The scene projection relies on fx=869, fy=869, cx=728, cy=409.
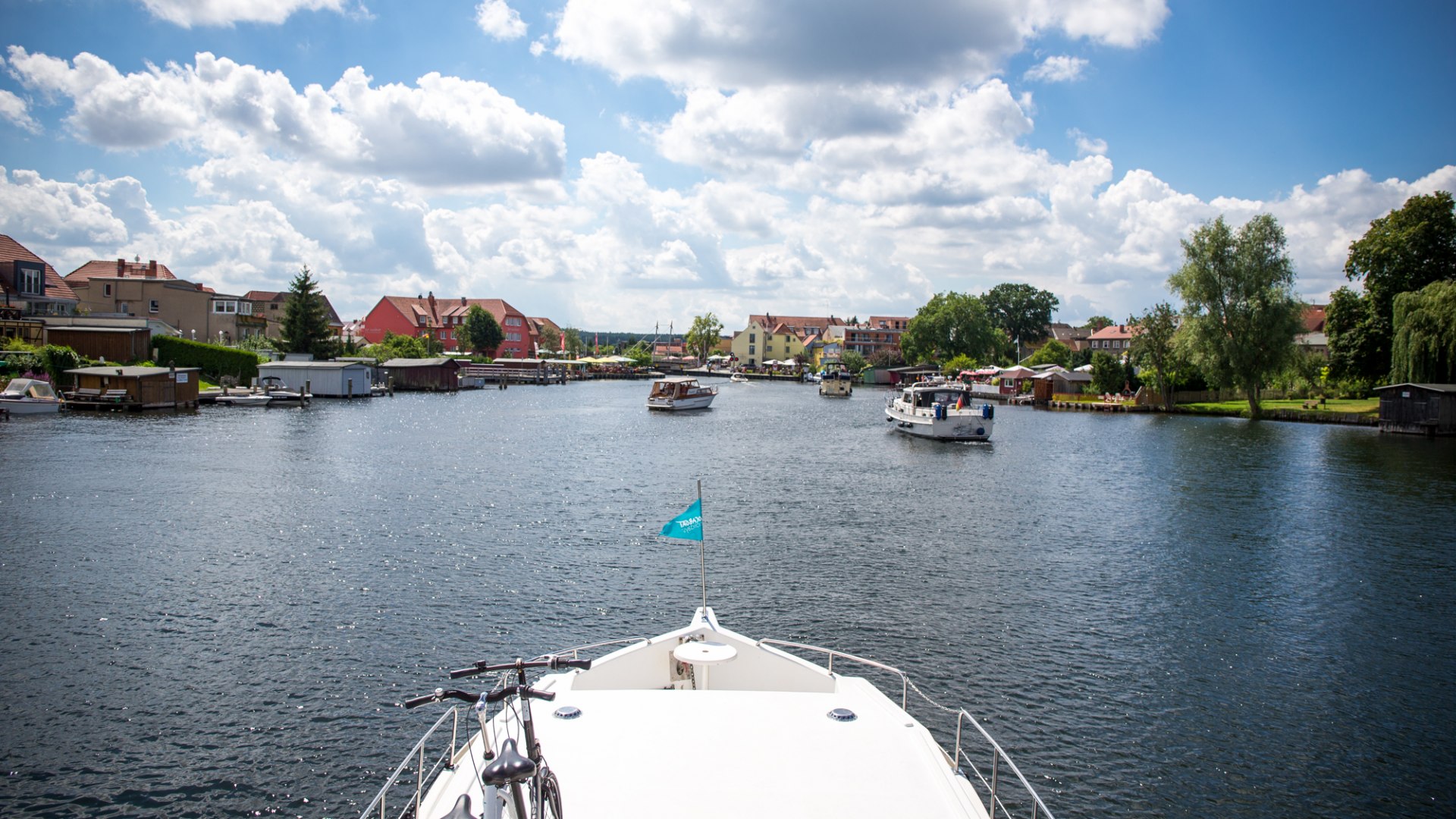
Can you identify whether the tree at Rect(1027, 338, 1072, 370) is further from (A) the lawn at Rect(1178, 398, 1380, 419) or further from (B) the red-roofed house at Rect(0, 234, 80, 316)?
(B) the red-roofed house at Rect(0, 234, 80, 316)

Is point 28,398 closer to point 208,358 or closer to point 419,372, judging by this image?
point 208,358

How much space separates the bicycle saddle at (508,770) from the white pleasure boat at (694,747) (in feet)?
0.03

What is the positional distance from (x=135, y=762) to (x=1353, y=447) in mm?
62826

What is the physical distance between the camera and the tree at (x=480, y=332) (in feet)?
495

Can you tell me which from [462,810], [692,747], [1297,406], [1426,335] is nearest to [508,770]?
[462,810]

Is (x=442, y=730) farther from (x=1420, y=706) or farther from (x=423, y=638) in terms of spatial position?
(x=1420, y=706)

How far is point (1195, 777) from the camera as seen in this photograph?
499 inches

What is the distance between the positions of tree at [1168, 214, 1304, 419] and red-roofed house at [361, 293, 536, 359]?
11521 centimetres

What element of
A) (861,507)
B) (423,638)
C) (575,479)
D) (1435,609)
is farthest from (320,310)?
(1435,609)

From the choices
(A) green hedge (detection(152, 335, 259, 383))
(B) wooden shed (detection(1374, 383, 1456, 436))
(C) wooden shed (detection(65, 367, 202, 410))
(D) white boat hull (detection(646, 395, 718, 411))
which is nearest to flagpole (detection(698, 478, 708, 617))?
(C) wooden shed (detection(65, 367, 202, 410))

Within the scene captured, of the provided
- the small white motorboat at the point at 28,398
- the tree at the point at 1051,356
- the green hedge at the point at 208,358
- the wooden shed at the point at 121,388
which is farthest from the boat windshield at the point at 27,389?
the tree at the point at 1051,356

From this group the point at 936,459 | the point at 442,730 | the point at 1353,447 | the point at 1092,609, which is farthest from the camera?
the point at 1353,447

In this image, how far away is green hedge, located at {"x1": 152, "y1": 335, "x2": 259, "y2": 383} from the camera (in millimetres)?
75750

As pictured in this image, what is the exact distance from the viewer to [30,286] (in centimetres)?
7450
